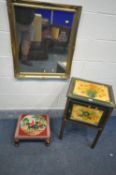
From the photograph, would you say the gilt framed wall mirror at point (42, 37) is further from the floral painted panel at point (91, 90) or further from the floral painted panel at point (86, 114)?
the floral painted panel at point (86, 114)

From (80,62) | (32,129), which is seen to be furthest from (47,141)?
(80,62)

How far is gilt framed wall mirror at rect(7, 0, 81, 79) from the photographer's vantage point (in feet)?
3.95

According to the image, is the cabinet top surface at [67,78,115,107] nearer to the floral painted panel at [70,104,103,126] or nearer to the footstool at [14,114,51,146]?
the floral painted panel at [70,104,103,126]

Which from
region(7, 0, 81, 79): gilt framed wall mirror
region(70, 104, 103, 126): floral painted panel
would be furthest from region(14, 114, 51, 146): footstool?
region(7, 0, 81, 79): gilt framed wall mirror

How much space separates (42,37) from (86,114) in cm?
75

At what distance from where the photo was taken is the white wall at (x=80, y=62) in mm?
1274

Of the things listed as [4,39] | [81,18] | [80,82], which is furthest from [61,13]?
[80,82]

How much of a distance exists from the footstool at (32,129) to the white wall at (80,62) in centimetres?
20

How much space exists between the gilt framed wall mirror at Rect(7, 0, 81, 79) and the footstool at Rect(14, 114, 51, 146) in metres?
0.45

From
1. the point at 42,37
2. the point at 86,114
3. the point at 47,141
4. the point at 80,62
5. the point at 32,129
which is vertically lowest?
the point at 47,141

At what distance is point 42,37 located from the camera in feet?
4.33

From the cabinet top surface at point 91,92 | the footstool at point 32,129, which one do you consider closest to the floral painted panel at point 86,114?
the cabinet top surface at point 91,92

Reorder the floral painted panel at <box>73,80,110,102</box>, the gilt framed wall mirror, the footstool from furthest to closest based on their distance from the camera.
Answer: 1. the footstool
2. the floral painted panel at <box>73,80,110,102</box>
3. the gilt framed wall mirror

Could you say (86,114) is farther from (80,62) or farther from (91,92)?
(80,62)
